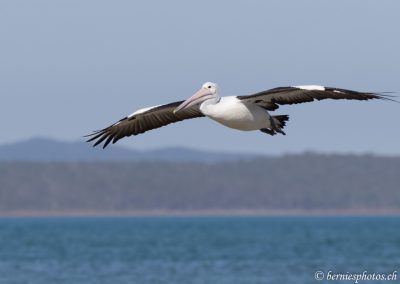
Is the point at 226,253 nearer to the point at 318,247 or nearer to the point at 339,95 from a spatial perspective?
the point at 318,247

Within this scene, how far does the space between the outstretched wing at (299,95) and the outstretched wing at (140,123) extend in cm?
203

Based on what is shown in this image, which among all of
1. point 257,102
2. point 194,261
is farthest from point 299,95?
point 194,261

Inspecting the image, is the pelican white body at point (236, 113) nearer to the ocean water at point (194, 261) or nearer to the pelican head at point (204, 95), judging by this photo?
the pelican head at point (204, 95)

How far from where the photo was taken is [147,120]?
21391 millimetres

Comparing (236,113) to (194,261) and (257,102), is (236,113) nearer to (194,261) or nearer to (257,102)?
(257,102)

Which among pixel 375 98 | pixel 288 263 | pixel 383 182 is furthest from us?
pixel 383 182

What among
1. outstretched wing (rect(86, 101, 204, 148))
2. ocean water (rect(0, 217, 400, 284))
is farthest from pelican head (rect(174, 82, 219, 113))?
ocean water (rect(0, 217, 400, 284))

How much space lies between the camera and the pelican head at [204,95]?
745 inches

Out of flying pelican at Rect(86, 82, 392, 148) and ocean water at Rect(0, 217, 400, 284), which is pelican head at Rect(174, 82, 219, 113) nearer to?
flying pelican at Rect(86, 82, 392, 148)

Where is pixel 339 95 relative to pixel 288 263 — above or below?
above

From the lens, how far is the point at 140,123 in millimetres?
21422

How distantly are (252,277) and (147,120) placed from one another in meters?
31.4

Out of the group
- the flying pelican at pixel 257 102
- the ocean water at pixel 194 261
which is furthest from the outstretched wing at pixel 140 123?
the ocean water at pixel 194 261

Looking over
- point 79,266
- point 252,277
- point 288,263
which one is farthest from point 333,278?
point 79,266
